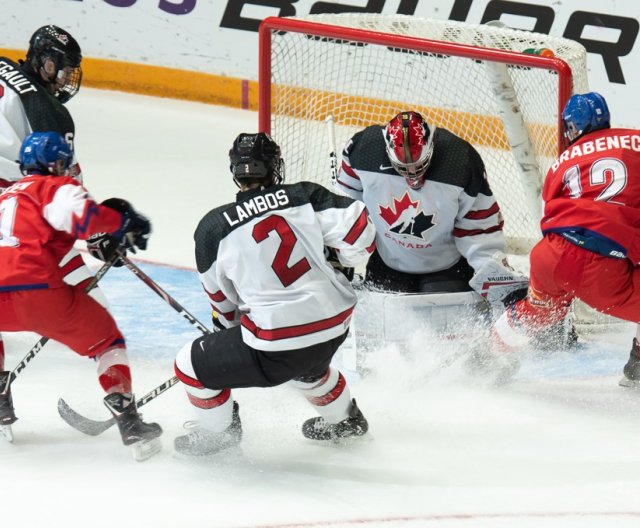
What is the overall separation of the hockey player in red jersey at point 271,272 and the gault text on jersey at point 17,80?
1180mm

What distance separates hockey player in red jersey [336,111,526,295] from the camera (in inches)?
143

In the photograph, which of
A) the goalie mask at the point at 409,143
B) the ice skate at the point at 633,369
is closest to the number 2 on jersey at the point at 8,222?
the goalie mask at the point at 409,143

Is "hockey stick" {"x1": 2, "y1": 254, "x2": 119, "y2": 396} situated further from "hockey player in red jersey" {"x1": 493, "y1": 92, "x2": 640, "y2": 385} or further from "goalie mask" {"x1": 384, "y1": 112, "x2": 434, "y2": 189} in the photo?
"hockey player in red jersey" {"x1": 493, "y1": 92, "x2": 640, "y2": 385}

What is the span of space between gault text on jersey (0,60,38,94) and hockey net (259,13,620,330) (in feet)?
3.03

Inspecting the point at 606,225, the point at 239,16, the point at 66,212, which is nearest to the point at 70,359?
the point at 66,212

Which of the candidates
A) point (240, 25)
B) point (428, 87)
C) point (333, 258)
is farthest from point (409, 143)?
point (240, 25)

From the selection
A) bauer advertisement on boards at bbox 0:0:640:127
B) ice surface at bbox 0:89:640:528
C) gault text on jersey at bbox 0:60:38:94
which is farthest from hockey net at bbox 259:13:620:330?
bauer advertisement on boards at bbox 0:0:640:127

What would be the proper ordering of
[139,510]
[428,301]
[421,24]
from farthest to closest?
1. [421,24]
2. [428,301]
3. [139,510]

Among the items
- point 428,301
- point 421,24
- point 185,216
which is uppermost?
point 421,24

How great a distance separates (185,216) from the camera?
18.1 feet

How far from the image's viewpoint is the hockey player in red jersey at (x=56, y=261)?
3.06 meters

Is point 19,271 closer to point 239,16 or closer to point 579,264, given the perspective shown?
point 579,264

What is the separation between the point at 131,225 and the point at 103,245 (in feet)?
0.74

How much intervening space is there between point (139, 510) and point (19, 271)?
75cm
